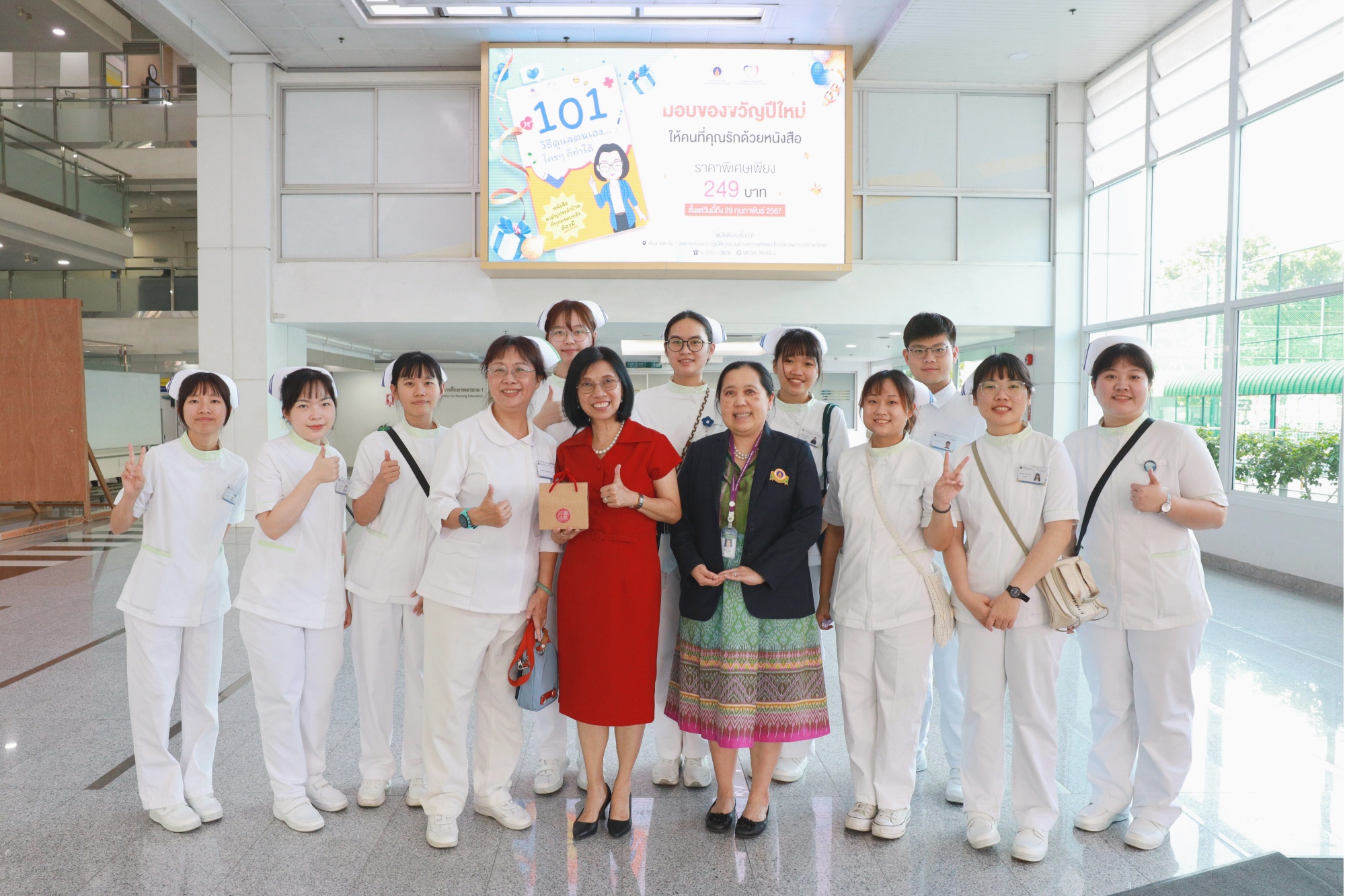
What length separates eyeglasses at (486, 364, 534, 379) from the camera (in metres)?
2.94

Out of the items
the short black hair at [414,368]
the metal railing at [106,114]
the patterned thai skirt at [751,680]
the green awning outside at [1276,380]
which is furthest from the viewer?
the metal railing at [106,114]

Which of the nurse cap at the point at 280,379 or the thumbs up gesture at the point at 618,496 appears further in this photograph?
the nurse cap at the point at 280,379

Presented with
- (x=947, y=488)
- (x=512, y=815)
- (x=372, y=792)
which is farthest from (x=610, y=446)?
(x=372, y=792)

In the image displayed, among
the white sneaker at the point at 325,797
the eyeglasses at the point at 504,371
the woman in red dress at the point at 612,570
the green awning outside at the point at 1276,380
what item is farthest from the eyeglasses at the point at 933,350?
the green awning outside at the point at 1276,380

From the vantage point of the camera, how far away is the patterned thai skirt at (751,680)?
2889 millimetres

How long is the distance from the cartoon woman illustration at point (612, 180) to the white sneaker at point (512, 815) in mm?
7846

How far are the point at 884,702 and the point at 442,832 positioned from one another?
1.63 m

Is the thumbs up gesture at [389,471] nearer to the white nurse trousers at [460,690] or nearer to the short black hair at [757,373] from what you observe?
the white nurse trousers at [460,690]

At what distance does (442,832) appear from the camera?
9.47 ft

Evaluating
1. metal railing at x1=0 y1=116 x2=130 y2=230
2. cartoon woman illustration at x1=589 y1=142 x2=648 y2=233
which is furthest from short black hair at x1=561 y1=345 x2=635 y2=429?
metal railing at x1=0 y1=116 x2=130 y2=230

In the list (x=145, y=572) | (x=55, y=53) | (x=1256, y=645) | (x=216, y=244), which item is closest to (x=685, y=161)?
(x=216, y=244)

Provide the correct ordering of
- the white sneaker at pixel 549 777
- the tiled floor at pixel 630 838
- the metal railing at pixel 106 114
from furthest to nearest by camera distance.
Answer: the metal railing at pixel 106 114 → the white sneaker at pixel 549 777 → the tiled floor at pixel 630 838

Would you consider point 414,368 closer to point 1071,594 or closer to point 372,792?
point 372,792

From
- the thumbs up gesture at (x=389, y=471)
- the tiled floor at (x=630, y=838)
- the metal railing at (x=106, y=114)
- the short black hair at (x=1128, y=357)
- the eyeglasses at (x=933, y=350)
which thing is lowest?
the tiled floor at (x=630, y=838)
